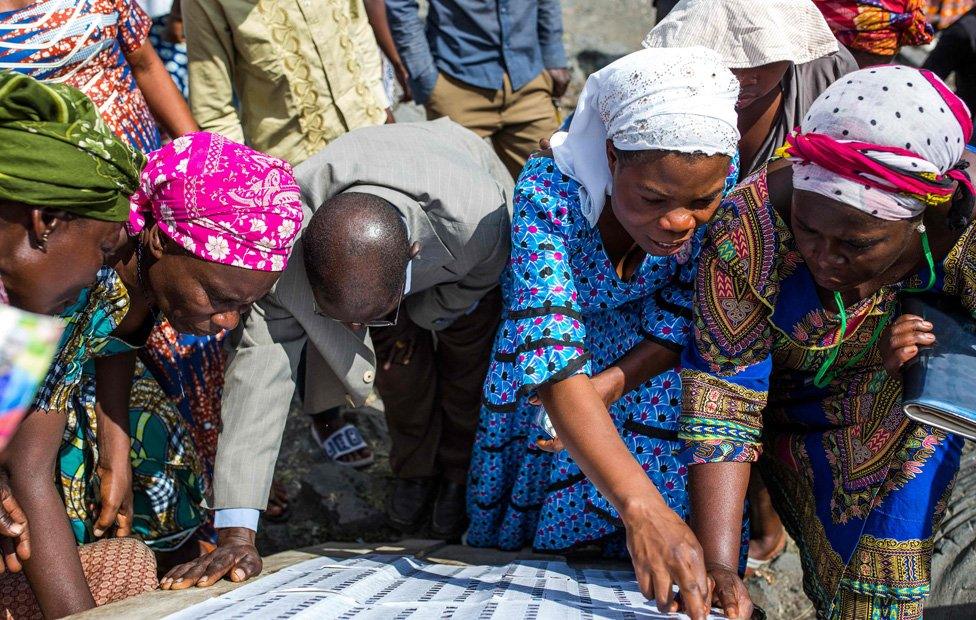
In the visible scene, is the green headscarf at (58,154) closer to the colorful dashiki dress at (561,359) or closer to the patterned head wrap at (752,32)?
the colorful dashiki dress at (561,359)

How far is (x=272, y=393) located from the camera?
7.69ft

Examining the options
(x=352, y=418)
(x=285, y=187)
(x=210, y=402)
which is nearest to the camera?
(x=285, y=187)

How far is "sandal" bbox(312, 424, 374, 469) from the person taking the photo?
3.64 m

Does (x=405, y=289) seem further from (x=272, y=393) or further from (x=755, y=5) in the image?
(x=755, y=5)

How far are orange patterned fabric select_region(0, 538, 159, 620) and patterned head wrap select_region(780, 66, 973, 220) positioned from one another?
5.81ft

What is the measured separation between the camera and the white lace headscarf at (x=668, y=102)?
1897 millimetres

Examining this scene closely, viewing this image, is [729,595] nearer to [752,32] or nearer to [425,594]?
[425,594]

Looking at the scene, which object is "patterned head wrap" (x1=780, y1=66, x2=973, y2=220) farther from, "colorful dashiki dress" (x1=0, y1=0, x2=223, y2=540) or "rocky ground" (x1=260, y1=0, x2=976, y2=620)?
Answer: "colorful dashiki dress" (x1=0, y1=0, x2=223, y2=540)

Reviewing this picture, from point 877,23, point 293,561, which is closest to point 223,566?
point 293,561

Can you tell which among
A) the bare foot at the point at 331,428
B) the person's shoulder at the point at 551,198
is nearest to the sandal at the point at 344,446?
the bare foot at the point at 331,428

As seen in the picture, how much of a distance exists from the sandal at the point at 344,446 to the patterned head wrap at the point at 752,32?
201 cm

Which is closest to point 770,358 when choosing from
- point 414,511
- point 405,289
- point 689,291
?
point 689,291

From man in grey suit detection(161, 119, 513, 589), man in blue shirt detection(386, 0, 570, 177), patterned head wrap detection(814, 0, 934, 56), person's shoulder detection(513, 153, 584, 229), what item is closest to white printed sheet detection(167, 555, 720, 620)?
man in grey suit detection(161, 119, 513, 589)

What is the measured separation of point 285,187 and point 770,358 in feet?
4.07
